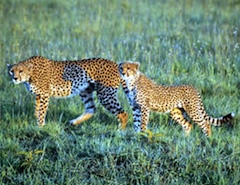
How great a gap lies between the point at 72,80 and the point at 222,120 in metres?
1.92

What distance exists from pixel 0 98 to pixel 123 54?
2.33m

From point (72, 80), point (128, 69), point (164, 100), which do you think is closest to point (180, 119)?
point (164, 100)

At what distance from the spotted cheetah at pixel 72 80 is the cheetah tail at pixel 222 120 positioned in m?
1.02

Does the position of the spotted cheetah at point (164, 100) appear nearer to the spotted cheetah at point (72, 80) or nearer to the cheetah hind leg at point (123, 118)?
the cheetah hind leg at point (123, 118)

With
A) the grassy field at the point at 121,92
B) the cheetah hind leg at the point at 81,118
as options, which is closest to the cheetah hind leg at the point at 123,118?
the grassy field at the point at 121,92

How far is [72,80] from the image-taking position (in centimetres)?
748

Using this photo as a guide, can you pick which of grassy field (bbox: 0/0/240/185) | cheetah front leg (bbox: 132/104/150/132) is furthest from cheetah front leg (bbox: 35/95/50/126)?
cheetah front leg (bbox: 132/104/150/132)

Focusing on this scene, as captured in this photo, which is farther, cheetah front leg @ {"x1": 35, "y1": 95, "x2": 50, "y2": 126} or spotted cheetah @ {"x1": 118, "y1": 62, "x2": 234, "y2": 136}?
cheetah front leg @ {"x1": 35, "y1": 95, "x2": 50, "y2": 126}

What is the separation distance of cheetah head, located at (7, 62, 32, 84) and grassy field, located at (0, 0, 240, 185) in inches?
17.7

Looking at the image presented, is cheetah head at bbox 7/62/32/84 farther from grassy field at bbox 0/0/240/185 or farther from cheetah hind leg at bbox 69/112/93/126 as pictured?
cheetah hind leg at bbox 69/112/93/126

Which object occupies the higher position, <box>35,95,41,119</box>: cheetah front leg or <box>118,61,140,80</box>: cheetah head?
<box>118,61,140,80</box>: cheetah head

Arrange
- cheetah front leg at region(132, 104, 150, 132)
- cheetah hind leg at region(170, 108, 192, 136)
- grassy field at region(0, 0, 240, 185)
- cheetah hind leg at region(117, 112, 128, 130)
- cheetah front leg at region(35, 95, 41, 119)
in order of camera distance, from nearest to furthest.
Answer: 1. grassy field at region(0, 0, 240, 185)
2. cheetah front leg at region(132, 104, 150, 132)
3. cheetah hind leg at region(170, 108, 192, 136)
4. cheetah hind leg at region(117, 112, 128, 130)
5. cheetah front leg at region(35, 95, 41, 119)

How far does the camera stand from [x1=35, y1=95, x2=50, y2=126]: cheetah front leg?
23.4 feet

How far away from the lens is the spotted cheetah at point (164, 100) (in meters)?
6.76
